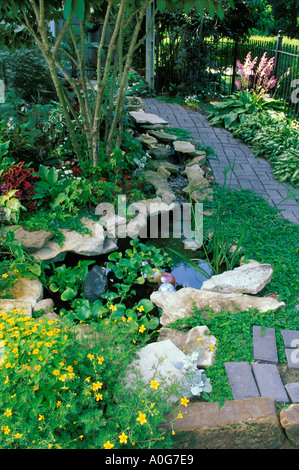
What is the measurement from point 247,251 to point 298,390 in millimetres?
1671

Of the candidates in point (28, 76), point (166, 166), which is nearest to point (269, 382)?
point (166, 166)

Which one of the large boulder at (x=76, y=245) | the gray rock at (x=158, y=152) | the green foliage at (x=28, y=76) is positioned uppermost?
the green foliage at (x=28, y=76)

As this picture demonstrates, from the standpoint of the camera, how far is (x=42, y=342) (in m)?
2.16

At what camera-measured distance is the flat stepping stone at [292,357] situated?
8.93 ft

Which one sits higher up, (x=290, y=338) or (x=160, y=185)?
(x=160, y=185)

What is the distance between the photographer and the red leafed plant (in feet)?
13.0

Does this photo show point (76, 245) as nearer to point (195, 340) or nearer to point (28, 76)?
point (195, 340)

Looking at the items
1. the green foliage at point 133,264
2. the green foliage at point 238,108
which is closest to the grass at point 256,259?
the green foliage at point 133,264

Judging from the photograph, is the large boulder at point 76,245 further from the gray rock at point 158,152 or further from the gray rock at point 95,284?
the gray rock at point 158,152

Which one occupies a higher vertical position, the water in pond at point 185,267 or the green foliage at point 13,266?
the green foliage at point 13,266

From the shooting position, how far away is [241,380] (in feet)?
8.46

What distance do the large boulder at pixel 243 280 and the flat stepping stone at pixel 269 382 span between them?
82 centimetres

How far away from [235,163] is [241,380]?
14.1 feet
